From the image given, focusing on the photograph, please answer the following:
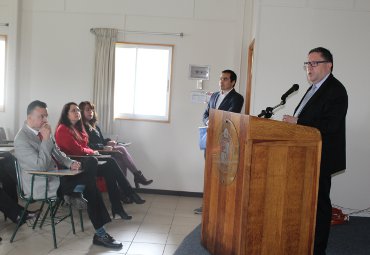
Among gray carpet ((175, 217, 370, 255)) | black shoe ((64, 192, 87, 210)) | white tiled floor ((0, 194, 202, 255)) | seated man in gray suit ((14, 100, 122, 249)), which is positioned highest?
seated man in gray suit ((14, 100, 122, 249))

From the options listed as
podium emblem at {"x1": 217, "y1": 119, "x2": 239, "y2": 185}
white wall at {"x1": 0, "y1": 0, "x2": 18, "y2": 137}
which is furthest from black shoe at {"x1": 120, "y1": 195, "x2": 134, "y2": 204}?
podium emblem at {"x1": 217, "y1": 119, "x2": 239, "y2": 185}

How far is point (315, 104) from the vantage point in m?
2.70

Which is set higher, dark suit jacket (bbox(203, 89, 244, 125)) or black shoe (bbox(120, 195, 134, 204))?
dark suit jacket (bbox(203, 89, 244, 125))

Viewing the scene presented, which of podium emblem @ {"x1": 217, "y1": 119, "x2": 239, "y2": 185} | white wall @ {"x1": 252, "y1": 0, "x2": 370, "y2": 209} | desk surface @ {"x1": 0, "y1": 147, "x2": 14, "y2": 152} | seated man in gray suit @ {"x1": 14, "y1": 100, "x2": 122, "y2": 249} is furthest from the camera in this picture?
white wall @ {"x1": 252, "y1": 0, "x2": 370, "y2": 209}

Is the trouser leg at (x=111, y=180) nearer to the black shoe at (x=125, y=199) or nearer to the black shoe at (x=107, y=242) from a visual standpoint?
the black shoe at (x=125, y=199)

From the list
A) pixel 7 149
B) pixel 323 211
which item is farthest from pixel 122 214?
pixel 323 211

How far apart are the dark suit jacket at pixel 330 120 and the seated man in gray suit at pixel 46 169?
1870 mm

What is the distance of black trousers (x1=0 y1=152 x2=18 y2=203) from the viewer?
402 cm

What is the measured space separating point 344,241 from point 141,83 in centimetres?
335

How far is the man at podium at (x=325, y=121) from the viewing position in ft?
8.56

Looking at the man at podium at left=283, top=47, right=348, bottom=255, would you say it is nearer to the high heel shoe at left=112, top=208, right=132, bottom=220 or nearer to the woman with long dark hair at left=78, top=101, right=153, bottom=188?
the high heel shoe at left=112, top=208, right=132, bottom=220

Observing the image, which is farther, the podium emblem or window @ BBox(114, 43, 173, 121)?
window @ BBox(114, 43, 173, 121)

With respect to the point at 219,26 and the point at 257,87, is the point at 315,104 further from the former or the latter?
the point at 219,26

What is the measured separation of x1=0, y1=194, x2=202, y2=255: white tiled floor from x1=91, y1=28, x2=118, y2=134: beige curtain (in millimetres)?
1345
